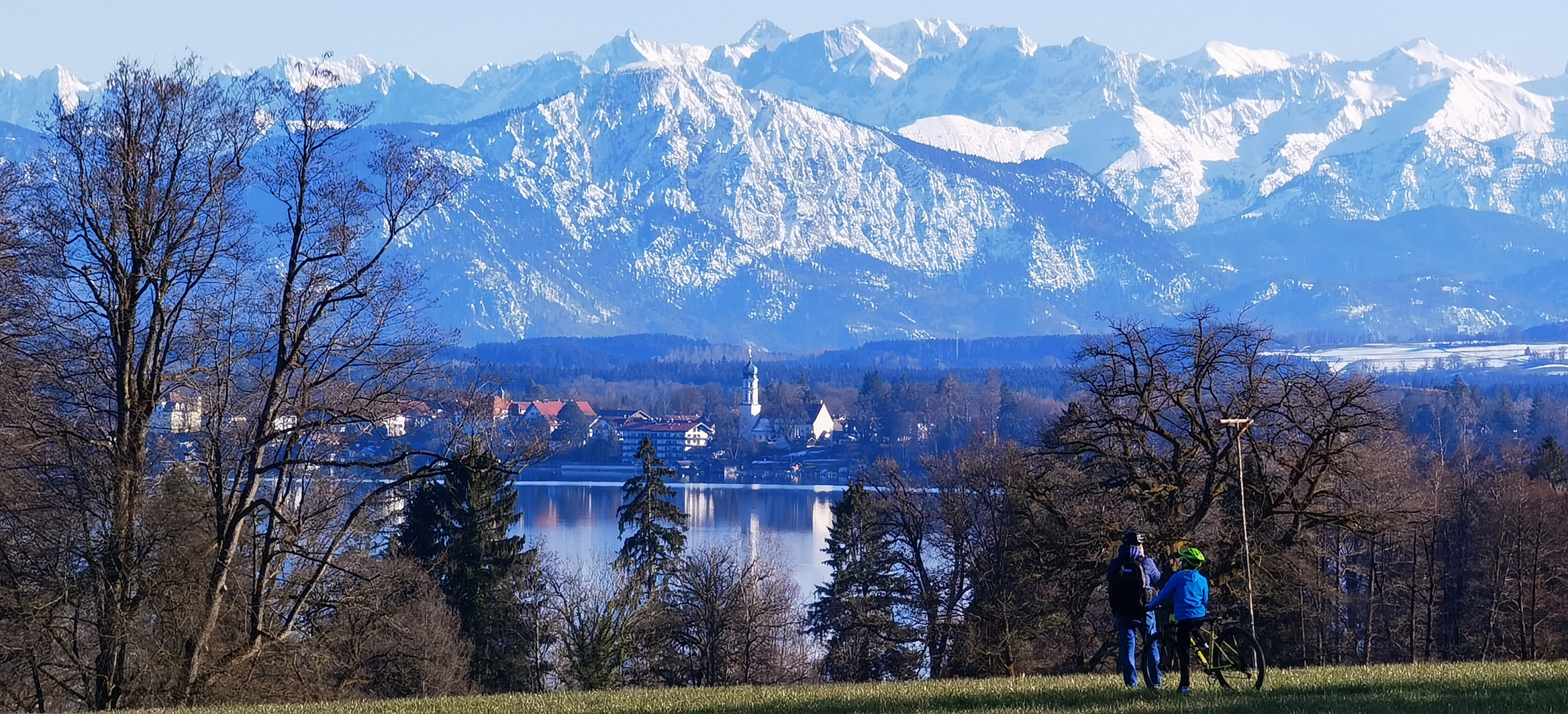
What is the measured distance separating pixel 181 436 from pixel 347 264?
7073 mm

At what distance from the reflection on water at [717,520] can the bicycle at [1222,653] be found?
37.7 meters

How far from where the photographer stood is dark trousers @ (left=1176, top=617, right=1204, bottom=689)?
15734mm

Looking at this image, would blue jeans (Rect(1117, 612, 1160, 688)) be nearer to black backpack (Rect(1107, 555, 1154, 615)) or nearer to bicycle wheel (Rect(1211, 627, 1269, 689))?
black backpack (Rect(1107, 555, 1154, 615))

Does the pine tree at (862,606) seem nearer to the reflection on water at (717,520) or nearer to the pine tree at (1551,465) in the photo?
the reflection on water at (717,520)

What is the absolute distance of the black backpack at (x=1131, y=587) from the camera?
1656 centimetres

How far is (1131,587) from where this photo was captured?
1661 centimetres

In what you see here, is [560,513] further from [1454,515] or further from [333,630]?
[333,630]

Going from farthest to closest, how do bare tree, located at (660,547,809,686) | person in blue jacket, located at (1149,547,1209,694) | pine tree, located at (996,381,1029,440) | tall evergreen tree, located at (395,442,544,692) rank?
1. pine tree, located at (996,381,1029,440)
2. tall evergreen tree, located at (395,442,544,692)
3. bare tree, located at (660,547,809,686)
4. person in blue jacket, located at (1149,547,1209,694)

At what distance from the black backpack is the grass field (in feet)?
2.66

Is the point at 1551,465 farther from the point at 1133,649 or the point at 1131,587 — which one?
the point at 1131,587

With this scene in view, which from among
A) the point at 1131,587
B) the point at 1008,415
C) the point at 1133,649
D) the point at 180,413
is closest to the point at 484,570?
the point at 180,413

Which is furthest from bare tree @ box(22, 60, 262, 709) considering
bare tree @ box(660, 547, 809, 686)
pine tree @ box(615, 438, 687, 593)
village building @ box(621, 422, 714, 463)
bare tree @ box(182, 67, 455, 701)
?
village building @ box(621, 422, 714, 463)

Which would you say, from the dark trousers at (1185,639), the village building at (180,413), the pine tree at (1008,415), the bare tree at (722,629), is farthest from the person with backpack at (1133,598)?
the pine tree at (1008,415)

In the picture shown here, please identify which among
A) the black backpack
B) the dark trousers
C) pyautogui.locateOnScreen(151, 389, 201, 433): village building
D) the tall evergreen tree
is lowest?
the tall evergreen tree
